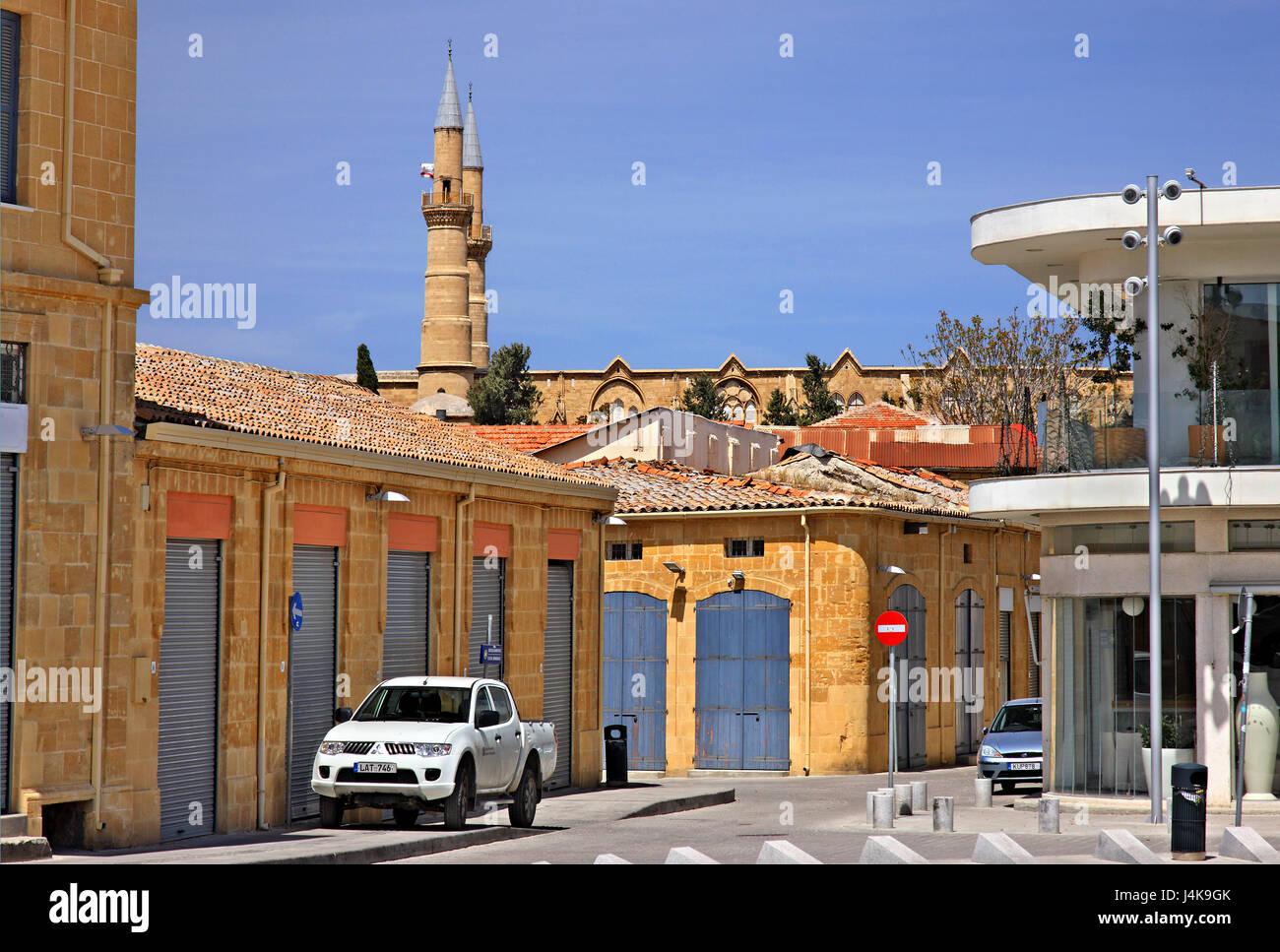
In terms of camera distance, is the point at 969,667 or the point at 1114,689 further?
the point at 969,667

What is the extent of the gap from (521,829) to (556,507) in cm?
877

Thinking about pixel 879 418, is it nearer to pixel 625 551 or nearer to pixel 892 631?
pixel 625 551

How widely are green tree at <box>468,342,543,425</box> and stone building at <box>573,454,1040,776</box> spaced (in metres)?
64.2

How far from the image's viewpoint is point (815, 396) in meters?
106

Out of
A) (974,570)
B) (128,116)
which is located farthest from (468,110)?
(128,116)

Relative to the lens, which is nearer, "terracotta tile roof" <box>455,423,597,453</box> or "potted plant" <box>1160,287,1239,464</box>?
"potted plant" <box>1160,287,1239,464</box>

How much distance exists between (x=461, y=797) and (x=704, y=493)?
1749cm

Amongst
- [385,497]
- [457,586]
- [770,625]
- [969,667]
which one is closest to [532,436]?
[969,667]

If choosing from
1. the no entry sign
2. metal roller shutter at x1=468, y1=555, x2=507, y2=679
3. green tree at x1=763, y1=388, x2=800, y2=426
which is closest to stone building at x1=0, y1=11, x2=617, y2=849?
metal roller shutter at x1=468, y1=555, x2=507, y2=679

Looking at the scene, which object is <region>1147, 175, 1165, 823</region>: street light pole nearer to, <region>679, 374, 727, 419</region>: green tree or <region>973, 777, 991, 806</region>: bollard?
<region>973, 777, 991, 806</region>: bollard

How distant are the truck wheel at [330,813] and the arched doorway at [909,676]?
56.9 feet

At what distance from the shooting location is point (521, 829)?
20750mm

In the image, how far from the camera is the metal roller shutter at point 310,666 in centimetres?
2138

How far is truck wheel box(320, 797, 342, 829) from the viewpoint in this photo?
65.4 ft
